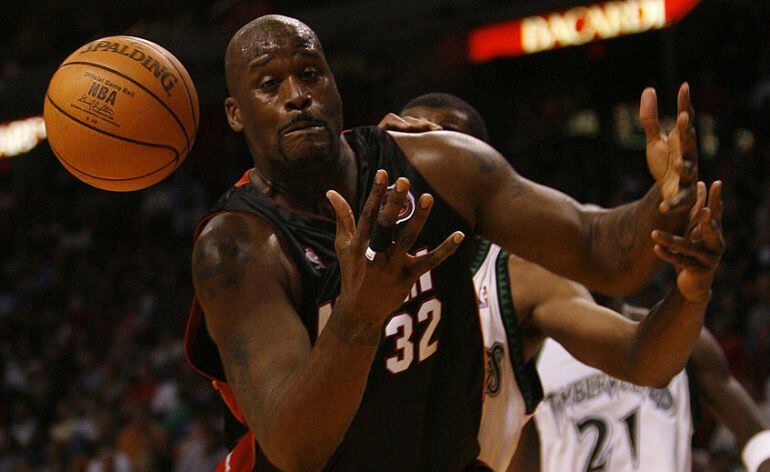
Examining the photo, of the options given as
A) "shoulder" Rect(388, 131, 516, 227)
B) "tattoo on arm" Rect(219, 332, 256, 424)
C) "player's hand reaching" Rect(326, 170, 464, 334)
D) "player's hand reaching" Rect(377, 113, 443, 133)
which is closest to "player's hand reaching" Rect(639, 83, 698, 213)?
"shoulder" Rect(388, 131, 516, 227)

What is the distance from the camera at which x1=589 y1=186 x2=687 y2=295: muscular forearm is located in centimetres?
264

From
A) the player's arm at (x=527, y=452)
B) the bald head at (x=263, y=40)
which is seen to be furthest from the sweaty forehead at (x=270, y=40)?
the player's arm at (x=527, y=452)

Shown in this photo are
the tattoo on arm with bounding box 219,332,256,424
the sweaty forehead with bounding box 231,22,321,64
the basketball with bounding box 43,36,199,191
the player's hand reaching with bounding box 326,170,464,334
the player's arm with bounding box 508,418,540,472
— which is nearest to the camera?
the player's hand reaching with bounding box 326,170,464,334

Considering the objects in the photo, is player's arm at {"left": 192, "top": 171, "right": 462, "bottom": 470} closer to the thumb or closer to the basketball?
the thumb

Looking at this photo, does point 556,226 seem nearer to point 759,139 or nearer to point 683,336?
point 683,336

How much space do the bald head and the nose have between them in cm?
10

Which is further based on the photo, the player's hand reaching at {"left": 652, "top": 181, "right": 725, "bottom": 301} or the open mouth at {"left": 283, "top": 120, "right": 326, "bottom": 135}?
the open mouth at {"left": 283, "top": 120, "right": 326, "bottom": 135}

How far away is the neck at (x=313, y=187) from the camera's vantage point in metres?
2.85

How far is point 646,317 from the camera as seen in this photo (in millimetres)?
2955

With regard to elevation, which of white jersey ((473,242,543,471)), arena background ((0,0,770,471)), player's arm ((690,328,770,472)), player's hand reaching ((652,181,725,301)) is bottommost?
arena background ((0,0,770,471))

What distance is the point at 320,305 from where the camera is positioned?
2.65m

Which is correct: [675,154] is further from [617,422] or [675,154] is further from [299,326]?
[617,422]

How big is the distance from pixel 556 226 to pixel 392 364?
1.78ft

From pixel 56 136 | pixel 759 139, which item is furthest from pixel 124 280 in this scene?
pixel 56 136
